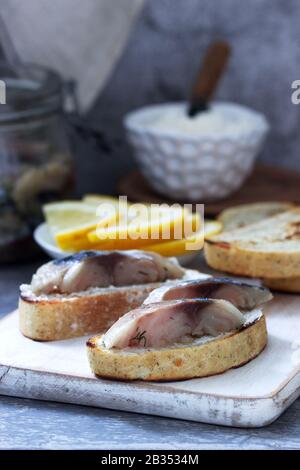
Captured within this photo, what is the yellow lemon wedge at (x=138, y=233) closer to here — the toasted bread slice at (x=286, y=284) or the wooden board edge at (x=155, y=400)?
the toasted bread slice at (x=286, y=284)

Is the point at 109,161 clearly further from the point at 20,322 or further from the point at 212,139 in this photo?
the point at 20,322

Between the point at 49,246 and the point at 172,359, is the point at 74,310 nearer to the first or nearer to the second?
the point at 172,359

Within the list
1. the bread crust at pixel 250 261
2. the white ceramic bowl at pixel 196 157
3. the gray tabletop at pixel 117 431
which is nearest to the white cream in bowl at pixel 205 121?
the white ceramic bowl at pixel 196 157

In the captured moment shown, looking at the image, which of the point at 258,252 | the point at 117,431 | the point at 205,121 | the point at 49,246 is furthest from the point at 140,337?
the point at 205,121

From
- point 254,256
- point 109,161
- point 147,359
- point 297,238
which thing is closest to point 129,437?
point 147,359

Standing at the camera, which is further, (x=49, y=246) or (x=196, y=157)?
(x=196, y=157)
